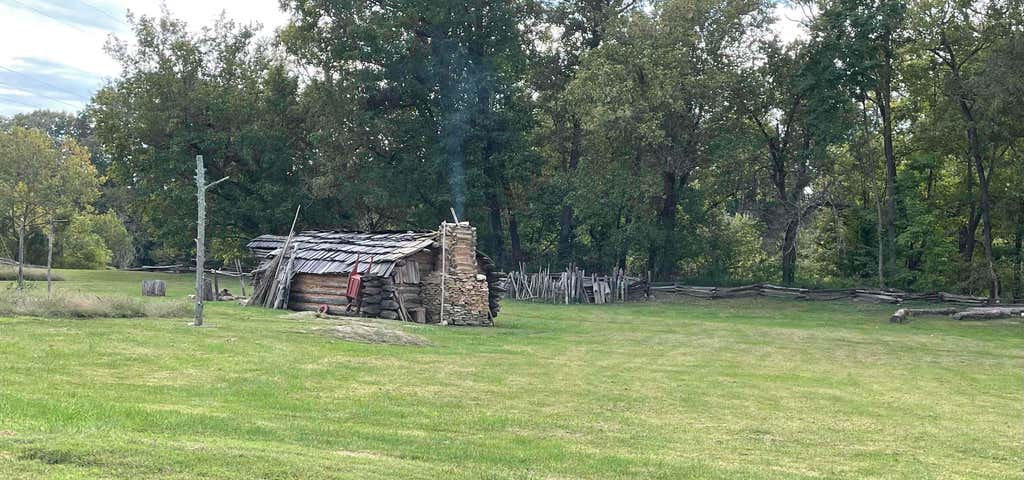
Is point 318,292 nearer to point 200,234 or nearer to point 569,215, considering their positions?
point 200,234

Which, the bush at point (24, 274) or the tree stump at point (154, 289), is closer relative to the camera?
the tree stump at point (154, 289)

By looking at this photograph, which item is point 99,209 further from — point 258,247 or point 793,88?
point 793,88

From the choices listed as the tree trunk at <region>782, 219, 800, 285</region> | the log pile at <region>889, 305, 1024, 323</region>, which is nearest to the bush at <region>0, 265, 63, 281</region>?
the tree trunk at <region>782, 219, 800, 285</region>

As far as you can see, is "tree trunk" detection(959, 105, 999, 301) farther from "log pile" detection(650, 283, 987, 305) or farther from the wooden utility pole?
the wooden utility pole

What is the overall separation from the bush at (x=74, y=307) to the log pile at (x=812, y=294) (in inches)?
1065

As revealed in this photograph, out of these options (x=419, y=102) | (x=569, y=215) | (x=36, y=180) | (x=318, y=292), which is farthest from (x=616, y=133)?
(x=36, y=180)

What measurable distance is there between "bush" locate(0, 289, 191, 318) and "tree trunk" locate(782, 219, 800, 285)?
97.6ft

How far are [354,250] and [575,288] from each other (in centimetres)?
1598

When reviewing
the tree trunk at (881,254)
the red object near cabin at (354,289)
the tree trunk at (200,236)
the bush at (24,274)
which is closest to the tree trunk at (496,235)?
the tree trunk at (881,254)

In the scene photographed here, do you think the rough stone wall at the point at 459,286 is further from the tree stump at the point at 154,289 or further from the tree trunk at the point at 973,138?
the tree trunk at the point at 973,138

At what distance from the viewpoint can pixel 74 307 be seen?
20.7 meters

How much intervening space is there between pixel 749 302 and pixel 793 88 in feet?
31.0

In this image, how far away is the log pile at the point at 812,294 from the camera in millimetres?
39812

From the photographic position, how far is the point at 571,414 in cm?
1303
